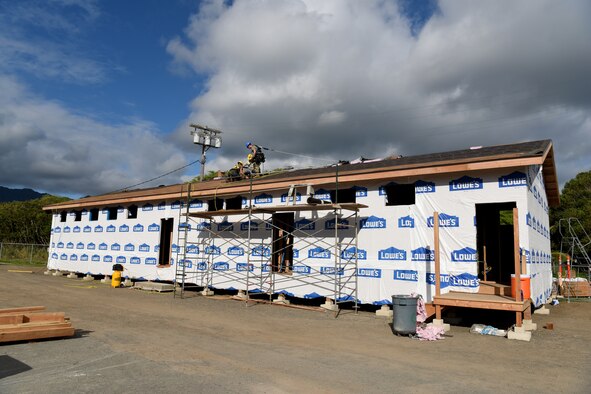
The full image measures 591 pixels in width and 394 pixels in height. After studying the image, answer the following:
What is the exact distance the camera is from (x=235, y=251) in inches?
658

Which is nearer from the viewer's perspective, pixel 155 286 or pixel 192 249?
pixel 192 249

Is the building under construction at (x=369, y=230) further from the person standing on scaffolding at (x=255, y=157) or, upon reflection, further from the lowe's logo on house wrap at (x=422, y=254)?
the person standing on scaffolding at (x=255, y=157)

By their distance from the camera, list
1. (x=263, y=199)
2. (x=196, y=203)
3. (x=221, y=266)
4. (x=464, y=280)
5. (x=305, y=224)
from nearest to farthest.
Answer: (x=464, y=280) → (x=305, y=224) → (x=263, y=199) → (x=221, y=266) → (x=196, y=203)

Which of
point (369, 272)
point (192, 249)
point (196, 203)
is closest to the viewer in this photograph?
point (369, 272)

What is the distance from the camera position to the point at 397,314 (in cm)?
970

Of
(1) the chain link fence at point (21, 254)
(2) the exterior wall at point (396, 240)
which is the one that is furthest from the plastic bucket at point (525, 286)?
(1) the chain link fence at point (21, 254)

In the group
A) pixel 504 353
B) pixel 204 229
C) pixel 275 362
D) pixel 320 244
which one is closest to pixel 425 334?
pixel 504 353

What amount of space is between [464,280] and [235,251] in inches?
339

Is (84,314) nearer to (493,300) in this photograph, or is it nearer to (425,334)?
(425,334)

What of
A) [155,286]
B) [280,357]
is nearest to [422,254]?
[280,357]

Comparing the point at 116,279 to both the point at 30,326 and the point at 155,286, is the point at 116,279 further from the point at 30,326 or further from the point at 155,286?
the point at 30,326

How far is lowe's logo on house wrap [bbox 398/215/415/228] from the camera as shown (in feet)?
41.5

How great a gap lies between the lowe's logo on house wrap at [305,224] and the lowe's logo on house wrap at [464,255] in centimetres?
473

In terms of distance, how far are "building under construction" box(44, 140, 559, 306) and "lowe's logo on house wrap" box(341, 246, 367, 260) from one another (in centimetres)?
3
